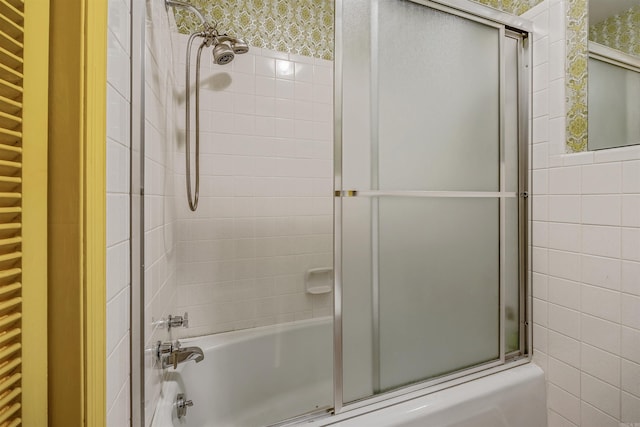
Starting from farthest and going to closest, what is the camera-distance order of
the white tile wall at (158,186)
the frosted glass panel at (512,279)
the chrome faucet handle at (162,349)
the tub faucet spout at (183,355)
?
the frosted glass panel at (512,279)
the tub faucet spout at (183,355)
the chrome faucet handle at (162,349)
the white tile wall at (158,186)

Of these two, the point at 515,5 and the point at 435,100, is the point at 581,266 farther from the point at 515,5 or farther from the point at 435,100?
the point at 515,5

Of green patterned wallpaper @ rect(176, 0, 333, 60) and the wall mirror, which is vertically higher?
green patterned wallpaper @ rect(176, 0, 333, 60)

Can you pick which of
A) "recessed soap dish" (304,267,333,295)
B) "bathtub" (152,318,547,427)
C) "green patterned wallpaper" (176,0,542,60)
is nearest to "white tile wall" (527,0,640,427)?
"bathtub" (152,318,547,427)

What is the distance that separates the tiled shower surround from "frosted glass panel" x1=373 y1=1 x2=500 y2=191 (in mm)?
814

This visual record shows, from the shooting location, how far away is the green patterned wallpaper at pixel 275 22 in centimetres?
158

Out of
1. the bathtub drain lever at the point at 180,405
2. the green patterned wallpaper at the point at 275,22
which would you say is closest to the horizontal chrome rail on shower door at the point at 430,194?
the bathtub drain lever at the point at 180,405

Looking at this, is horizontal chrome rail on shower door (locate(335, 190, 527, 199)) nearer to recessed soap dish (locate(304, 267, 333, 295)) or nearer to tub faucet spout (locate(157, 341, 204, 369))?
tub faucet spout (locate(157, 341, 204, 369))

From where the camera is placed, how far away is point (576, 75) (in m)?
1.20

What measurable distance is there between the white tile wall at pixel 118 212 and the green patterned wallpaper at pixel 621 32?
61.1 inches

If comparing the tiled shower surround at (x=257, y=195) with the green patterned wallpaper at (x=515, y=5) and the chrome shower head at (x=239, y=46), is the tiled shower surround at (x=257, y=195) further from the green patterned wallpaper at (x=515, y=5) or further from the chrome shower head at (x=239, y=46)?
the green patterned wallpaper at (x=515, y=5)

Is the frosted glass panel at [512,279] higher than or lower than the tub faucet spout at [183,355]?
higher

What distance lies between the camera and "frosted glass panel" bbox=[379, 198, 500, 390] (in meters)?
1.06

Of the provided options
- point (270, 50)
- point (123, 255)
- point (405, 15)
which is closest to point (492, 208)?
point (405, 15)

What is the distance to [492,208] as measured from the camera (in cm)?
127
